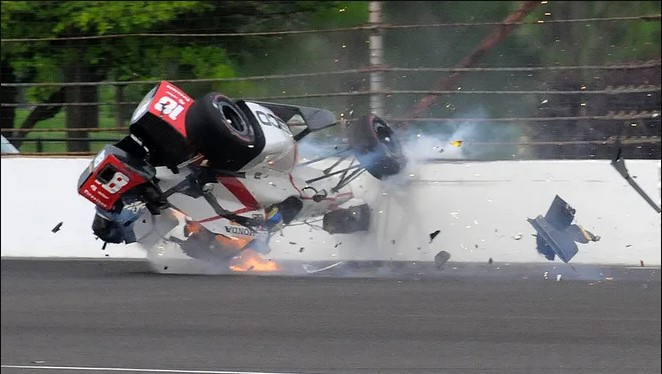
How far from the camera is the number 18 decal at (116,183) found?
25.0 ft

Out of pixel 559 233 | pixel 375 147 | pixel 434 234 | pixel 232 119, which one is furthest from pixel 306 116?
pixel 559 233

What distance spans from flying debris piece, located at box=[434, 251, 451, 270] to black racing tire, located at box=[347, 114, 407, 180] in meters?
0.69

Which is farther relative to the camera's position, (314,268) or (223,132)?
(314,268)

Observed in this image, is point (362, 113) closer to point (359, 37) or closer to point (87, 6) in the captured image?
point (359, 37)

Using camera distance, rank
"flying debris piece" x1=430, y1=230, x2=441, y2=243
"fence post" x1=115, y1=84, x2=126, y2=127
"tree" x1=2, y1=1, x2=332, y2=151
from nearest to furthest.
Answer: "flying debris piece" x1=430, y1=230, x2=441, y2=243, "fence post" x1=115, y1=84, x2=126, y2=127, "tree" x1=2, y1=1, x2=332, y2=151

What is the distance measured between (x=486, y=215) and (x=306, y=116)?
5.06ft

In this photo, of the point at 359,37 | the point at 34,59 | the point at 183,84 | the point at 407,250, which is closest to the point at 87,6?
the point at 34,59

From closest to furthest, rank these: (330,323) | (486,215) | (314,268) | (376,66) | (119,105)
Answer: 1. (330,323)
2. (314,268)
3. (486,215)
4. (376,66)
5. (119,105)

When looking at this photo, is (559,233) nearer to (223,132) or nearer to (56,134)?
(223,132)

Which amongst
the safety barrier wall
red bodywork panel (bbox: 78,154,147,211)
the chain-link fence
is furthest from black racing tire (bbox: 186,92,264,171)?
the chain-link fence

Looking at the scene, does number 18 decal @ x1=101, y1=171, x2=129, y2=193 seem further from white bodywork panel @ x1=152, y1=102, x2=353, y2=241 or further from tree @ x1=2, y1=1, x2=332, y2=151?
tree @ x1=2, y1=1, x2=332, y2=151

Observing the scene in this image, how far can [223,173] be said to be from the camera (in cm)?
785

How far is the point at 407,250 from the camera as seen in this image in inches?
328

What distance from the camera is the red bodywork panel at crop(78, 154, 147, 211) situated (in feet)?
24.9
